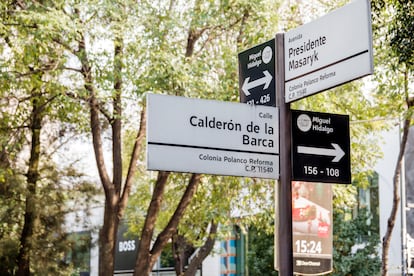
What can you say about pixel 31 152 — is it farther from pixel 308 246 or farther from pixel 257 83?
pixel 257 83

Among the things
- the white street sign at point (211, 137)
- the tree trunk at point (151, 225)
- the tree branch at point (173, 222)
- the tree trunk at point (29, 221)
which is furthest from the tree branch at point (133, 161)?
the white street sign at point (211, 137)

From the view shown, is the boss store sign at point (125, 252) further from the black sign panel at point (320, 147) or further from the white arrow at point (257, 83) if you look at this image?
the black sign panel at point (320, 147)

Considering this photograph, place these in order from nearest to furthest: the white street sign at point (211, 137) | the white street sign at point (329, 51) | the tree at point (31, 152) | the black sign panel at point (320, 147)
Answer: the white street sign at point (329, 51)
the white street sign at point (211, 137)
the black sign panel at point (320, 147)
the tree at point (31, 152)

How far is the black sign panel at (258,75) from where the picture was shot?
5703 millimetres

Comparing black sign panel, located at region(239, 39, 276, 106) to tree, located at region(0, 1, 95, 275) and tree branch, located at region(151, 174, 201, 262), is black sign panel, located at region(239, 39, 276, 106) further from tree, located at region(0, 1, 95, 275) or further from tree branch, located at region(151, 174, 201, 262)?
tree branch, located at region(151, 174, 201, 262)

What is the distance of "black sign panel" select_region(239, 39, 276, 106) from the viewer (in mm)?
5703

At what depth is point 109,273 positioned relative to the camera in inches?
659

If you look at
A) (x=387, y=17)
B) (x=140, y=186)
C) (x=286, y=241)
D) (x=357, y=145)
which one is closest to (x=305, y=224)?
(x=357, y=145)

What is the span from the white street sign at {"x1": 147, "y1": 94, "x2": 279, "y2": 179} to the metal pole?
0.16 feet

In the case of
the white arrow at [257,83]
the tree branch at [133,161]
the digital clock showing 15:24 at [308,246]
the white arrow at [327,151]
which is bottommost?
the digital clock showing 15:24 at [308,246]

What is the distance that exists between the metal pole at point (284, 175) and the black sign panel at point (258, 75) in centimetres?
6

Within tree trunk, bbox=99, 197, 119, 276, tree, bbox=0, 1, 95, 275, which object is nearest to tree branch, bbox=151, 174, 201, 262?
tree trunk, bbox=99, 197, 119, 276

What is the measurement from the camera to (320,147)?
5719mm

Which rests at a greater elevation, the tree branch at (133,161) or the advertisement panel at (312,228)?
the tree branch at (133,161)
